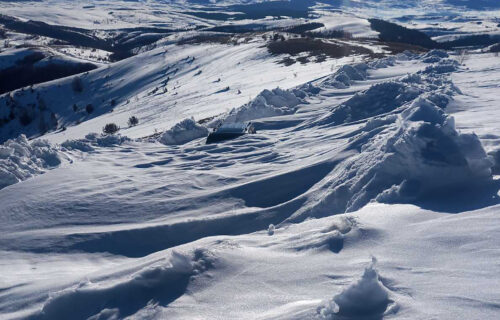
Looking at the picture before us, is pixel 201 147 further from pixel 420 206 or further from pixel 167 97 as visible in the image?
pixel 167 97

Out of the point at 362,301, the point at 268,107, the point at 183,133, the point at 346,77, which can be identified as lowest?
the point at 183,133

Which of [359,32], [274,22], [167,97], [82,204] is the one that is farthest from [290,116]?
[274,22]

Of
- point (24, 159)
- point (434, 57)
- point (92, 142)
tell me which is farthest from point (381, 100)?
Answer: point (434, 57)

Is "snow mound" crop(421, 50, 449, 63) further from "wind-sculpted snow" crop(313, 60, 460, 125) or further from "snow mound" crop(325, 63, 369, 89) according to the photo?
"wind-sculpted snow" crop(313, 60, 460, 125)

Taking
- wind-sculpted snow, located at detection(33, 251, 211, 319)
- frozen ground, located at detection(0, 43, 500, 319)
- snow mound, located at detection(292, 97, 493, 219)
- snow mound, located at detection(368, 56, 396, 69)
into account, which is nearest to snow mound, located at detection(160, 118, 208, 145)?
frozen ground, located at detection(0, 43, 500, 319)

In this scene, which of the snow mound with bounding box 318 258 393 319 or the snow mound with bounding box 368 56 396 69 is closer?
the snow mound with bounding box 318 258 393 319

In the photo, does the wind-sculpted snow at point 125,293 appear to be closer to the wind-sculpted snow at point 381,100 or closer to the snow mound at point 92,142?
the snow mound at point 92,142

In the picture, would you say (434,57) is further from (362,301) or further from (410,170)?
(362,301)
